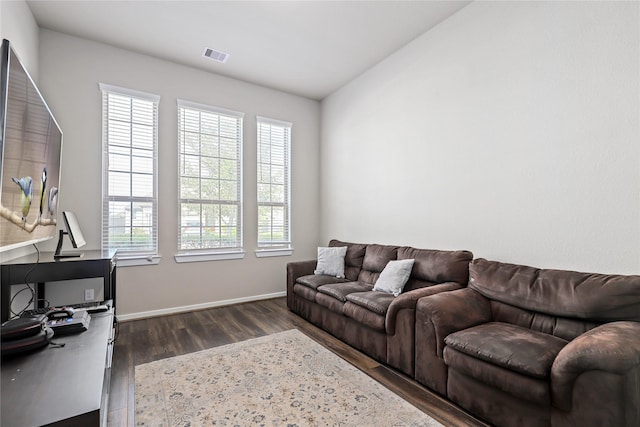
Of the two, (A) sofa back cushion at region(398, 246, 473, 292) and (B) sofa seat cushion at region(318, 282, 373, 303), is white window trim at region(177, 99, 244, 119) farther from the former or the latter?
(A) sofa back cushion at region(398, 246, 473, 292)

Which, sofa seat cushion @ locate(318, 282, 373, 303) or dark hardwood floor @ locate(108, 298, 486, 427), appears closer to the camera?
dark hardwood floor @ locate(108, 298, 486, 427)

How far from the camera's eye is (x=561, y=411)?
1.57m

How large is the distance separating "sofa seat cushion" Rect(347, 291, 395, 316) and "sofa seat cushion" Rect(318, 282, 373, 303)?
5.0 inches

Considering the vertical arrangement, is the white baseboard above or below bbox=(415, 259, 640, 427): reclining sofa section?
below

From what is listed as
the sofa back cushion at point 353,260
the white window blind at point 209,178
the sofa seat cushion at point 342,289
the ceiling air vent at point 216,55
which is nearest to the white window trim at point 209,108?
the white window blind at point 209,178

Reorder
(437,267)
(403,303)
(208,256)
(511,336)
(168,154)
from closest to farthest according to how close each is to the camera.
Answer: (511,336)
(403,303)
(437,267)
(168,154)
(208,256)

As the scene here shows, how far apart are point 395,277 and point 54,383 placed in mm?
2647

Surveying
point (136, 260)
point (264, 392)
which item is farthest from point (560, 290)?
point (136, 260)

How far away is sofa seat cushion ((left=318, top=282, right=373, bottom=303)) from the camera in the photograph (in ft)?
10.5

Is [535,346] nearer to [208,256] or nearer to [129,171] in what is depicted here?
[208,256]

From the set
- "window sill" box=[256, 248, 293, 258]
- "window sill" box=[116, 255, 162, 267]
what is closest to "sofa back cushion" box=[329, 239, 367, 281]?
"window sill" box=[256, 248, 293, 258]

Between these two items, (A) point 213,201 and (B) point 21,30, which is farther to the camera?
(A) point 213,201

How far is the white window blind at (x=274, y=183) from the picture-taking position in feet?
16.0

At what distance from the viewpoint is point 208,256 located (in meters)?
4.33
